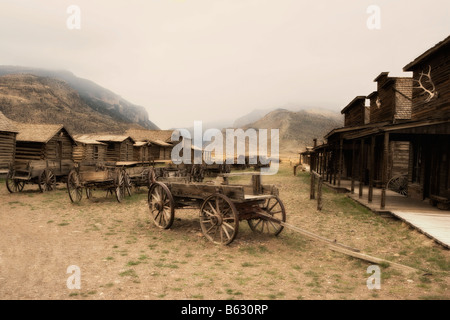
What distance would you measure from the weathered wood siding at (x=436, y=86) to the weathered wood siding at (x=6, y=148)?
24323mm

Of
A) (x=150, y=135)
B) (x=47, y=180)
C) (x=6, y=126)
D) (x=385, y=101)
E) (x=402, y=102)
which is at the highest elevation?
(x=385, y=101)

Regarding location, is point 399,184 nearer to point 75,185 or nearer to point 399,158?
point 399,158

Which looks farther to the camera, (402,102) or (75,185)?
(402,102)

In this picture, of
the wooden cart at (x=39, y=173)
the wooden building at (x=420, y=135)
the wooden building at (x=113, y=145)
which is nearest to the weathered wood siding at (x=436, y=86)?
the wooden building at (x=420, y=135)

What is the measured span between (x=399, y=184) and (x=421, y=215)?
730 centimetres

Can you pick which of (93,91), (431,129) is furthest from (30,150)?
(93,91)

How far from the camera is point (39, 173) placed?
44.9 feet

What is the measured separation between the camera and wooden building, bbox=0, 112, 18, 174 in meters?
19.5

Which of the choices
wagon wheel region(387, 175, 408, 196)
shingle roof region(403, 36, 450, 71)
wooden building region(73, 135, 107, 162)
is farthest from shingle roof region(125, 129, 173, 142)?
shingle roof region(403, 36, 450, 71)

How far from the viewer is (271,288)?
13.7 ft

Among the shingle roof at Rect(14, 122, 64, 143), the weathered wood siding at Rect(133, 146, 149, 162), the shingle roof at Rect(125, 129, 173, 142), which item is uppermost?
the shingle roof at Rect(125, 129, 173, 142)

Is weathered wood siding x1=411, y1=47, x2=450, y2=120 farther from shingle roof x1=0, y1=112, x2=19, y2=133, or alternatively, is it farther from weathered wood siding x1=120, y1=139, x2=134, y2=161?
weathered wood siding x1=120, y1=139, x2=134, y2=161

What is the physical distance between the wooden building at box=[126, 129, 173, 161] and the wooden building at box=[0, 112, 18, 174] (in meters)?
18.3

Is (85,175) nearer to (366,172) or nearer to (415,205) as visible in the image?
(415,205)
